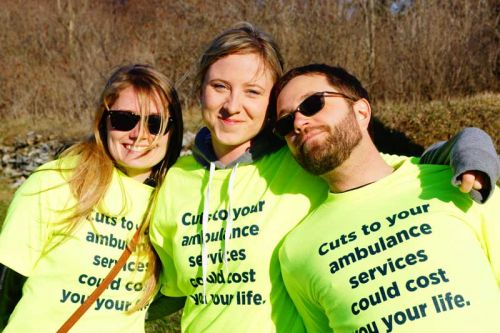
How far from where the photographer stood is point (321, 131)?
234 centimetres

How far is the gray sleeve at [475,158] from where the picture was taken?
1950 mm

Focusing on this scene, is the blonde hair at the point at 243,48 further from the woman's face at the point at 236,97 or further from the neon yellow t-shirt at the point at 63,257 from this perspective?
the neon yellow t-shirt at the point at 63,257

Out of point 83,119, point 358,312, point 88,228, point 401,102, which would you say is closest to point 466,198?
point 358,312

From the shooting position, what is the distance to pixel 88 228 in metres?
2.50

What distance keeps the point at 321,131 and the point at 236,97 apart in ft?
1.46

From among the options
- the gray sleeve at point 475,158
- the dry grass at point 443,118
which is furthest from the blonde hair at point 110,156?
the dry grass at point 443,118

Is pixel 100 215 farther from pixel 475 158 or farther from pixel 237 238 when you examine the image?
pixel 475 158

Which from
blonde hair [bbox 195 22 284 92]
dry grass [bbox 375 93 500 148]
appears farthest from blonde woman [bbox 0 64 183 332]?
dry grass [bbox 375 93 500 148]

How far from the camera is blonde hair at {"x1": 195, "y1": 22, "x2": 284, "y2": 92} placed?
2.53 m

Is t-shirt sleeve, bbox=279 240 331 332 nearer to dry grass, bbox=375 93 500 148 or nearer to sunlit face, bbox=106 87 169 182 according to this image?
sunlit face, bbox=106 87 169 182

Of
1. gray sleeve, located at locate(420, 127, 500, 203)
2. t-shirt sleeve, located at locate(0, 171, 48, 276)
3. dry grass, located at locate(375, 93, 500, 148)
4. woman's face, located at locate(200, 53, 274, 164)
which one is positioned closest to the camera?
gray sleeve, located at locate(420, 127, 500, 203)

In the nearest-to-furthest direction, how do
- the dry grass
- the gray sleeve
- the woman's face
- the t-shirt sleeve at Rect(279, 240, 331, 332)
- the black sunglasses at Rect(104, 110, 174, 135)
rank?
the gray sleeve → the t-shirt sleeve at Rect(279, 240, 331, 332) → the woman's face → the black sunglasses at Rect(104, 110, 174, 135) → the dry grass

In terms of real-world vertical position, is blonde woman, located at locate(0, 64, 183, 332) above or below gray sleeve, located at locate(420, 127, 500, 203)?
below

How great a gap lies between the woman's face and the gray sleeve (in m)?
0.92
